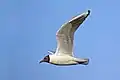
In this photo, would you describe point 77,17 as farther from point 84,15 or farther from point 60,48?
point 60,48

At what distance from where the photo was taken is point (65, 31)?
1.00 m

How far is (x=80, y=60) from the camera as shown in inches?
41.5

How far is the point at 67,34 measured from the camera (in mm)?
1017

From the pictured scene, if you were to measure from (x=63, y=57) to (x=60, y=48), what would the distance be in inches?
1.6

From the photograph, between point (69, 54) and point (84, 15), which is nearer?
point (84, 15)

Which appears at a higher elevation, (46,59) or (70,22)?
(70,22)

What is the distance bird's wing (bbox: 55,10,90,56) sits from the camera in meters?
0.97

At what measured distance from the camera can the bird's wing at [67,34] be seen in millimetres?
967

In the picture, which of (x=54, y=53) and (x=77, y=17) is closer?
(x=77, y=17)

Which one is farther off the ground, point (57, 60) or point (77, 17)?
point (77, 17)

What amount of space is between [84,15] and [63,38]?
0.13 meters

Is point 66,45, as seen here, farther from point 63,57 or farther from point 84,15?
point 84,15

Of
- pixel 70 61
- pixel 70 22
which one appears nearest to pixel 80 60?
pixel 70 61

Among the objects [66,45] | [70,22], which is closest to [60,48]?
[66,45]
